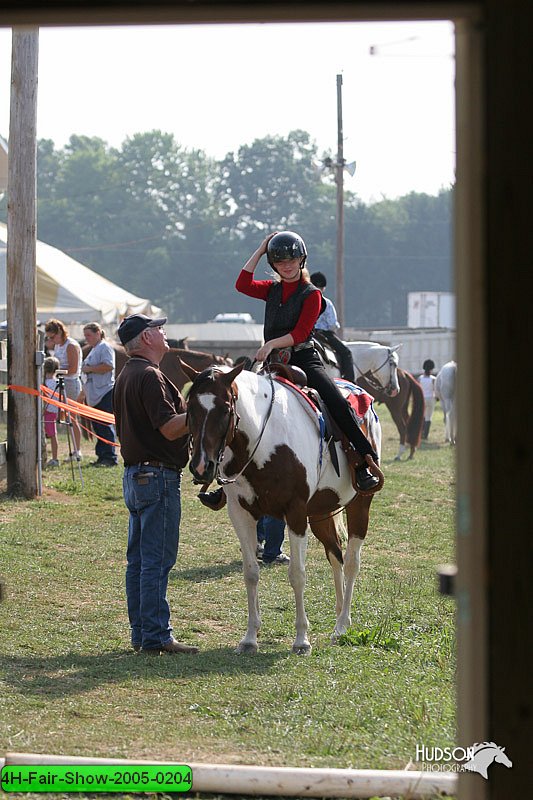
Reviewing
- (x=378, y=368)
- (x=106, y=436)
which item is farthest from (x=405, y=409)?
(x=106, y=436)

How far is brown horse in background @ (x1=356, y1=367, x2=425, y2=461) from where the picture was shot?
2194 cm

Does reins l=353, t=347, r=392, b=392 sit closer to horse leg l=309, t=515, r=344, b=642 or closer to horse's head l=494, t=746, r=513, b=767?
horse leg l=309, t=515, r=344, b=642

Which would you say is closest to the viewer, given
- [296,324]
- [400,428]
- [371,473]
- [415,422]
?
[296,324]

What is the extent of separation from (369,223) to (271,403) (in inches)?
4822

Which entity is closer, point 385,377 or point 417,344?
point 385,377

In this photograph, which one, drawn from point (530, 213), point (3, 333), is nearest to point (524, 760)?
point (530, 213)

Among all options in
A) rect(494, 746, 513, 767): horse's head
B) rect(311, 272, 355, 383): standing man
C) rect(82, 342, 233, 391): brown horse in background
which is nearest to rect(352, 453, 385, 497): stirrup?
rect(494, 746, 513, 767): horse's head

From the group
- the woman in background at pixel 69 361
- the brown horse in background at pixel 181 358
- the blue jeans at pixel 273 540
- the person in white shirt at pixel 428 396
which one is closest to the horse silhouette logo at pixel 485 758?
the blue jeans at pixel 273 540

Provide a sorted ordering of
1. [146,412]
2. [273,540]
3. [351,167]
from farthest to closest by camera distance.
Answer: [351,167] < [273,540] < [146,412]

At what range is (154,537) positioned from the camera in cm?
738

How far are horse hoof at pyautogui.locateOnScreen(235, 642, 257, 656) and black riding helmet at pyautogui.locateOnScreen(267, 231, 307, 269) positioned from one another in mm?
2777

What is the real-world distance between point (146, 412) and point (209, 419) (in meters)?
0.64

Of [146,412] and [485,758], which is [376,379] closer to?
[146,412]

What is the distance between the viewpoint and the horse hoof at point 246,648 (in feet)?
24.4
